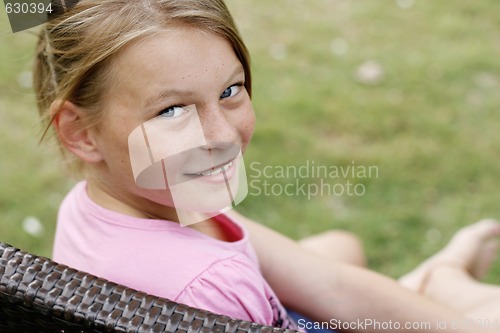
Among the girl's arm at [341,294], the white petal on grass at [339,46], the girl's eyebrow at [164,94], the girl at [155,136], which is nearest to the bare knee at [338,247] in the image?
the girl's arm at [341,294]

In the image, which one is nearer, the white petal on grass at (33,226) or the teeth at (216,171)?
the teeth at (216,171)

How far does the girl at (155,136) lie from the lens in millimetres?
1356

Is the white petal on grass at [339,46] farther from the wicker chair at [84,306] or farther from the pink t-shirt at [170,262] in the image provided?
the wicker chair at [84,306]

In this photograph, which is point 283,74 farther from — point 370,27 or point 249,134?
point 249,134

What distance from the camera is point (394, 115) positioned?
3537mm

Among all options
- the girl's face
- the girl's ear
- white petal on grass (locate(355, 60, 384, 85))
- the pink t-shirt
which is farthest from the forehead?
white petal on grass (locate(355, 60, 384, 85))

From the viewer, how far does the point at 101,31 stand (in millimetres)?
1366

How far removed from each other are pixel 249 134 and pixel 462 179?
78.8 inches

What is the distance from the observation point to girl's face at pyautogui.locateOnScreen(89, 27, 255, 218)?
4.41 feet

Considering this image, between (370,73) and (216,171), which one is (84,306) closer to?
(216,171)

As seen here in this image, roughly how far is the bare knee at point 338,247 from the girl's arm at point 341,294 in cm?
35

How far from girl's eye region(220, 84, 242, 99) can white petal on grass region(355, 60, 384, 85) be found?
7.77 feet

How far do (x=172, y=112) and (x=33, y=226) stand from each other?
187 centimetres

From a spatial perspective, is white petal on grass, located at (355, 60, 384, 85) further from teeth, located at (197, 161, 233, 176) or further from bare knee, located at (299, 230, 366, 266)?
teeth, located at (197, 161, 233, 176)
